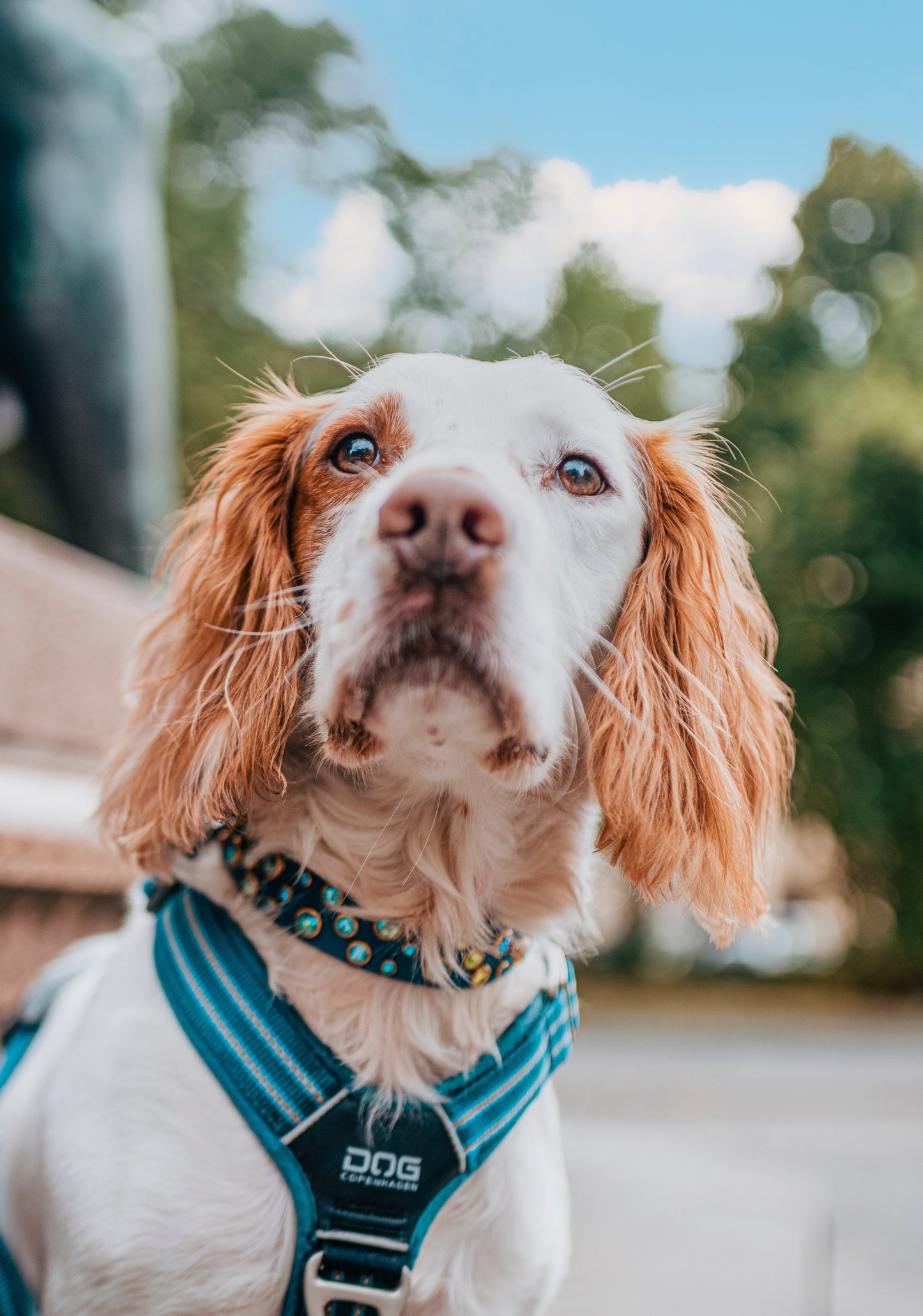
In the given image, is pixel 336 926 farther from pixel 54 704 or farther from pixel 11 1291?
pixel 54 704

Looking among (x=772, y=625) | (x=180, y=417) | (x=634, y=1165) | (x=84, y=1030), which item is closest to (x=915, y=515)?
(x=180, y=417)

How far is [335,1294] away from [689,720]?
1.03 meters

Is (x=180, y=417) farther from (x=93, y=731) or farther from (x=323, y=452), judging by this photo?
(x=323, y=452)

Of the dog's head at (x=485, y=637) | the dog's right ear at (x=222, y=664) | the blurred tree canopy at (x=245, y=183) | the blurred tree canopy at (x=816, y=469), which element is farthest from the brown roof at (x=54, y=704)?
the blurred tree canopy at (x=816, y=469)

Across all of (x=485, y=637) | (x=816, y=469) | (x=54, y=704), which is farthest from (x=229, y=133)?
(x=485, y=637)

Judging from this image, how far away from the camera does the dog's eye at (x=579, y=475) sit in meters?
1.77

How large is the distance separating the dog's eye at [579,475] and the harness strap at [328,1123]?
89 cm

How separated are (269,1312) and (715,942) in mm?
909

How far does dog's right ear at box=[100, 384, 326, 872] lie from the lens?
1.72 meters

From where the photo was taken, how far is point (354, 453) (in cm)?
181

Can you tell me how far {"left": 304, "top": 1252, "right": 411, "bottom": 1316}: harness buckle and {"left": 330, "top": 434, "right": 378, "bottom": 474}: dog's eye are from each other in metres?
1.19

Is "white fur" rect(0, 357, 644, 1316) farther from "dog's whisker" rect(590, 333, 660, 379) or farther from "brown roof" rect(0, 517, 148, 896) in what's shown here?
"brown roof" rect(0, 517, 148, 896)

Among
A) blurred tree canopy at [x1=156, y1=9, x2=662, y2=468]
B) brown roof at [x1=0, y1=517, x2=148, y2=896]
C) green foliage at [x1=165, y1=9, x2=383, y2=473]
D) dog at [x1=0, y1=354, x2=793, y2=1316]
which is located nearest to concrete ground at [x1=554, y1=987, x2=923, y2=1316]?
dog at [x1=0, y1=354, x2=793, y2=1316]

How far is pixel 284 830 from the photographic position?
1.75 meters
